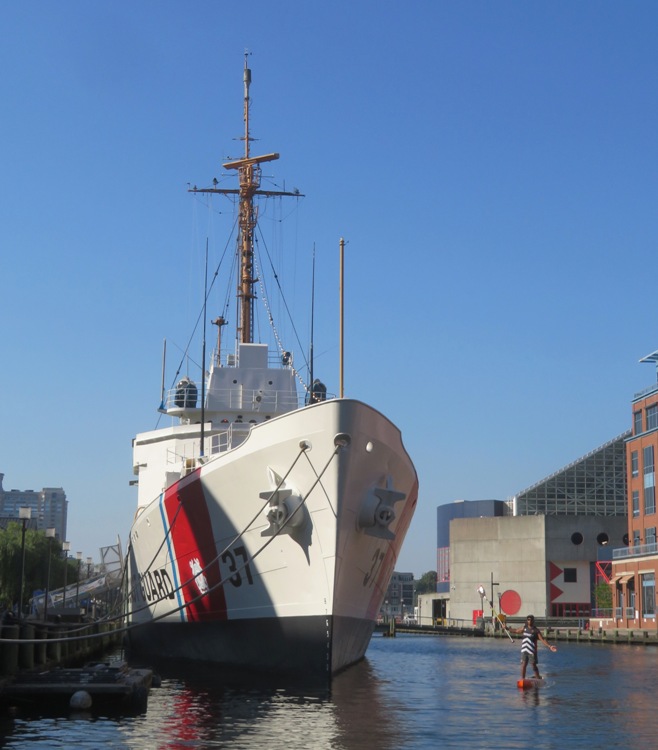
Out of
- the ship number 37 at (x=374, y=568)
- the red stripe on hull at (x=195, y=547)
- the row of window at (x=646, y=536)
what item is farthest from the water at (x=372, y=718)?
the row of window at (x=646, y=536)

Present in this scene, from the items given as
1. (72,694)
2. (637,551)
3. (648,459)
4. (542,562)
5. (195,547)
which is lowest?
(72,694)

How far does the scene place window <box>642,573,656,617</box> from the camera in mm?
55562

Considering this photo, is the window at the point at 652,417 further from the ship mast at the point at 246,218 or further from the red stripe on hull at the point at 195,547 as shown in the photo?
the red stripe on hull at the point at 195,547

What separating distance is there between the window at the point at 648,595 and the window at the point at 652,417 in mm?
8409

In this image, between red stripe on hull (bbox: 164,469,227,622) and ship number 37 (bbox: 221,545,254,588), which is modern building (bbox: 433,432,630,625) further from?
ship number 37 (bbox: 221,545,254,588)

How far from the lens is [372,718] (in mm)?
16016

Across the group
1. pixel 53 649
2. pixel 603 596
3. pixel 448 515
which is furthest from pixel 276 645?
pixel 448 515

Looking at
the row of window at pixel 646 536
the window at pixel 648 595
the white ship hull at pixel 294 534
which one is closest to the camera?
the white ship hull at pixel 294 534

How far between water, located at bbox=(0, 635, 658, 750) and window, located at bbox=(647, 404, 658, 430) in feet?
120

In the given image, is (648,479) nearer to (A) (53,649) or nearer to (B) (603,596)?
(B) (603,596)

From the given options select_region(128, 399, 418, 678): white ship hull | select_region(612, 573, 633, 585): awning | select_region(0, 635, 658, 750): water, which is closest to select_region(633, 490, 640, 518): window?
select_region(612, 573, 633, 585): awning

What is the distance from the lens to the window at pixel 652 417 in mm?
58688

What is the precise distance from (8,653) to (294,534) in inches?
219

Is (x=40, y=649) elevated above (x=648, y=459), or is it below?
below
